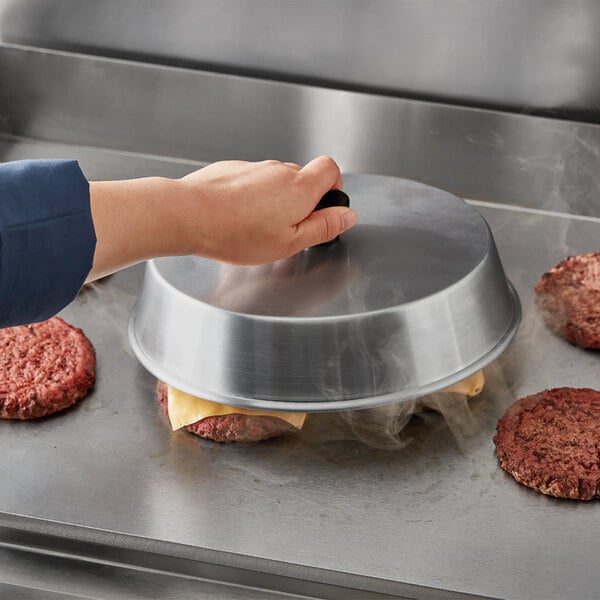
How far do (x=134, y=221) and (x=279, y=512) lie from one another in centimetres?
41

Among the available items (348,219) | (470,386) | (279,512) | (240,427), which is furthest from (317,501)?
(348,219)

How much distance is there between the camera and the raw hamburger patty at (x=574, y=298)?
1617mm

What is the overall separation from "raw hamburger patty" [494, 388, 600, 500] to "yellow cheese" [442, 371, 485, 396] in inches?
2.5

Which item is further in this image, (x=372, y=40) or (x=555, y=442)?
(x=372, y=40)

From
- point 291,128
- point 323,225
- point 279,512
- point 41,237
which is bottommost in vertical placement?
point 279,512

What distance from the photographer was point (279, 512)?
4.34 ft

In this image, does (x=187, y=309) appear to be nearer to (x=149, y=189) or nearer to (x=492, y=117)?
(x=149, y=189)

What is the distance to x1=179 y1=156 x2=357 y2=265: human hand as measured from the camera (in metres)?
1.31

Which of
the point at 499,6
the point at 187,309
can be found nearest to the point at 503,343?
the point at 187,309

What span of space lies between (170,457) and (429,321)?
1.32ft

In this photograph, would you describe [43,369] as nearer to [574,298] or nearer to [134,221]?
[134,221]

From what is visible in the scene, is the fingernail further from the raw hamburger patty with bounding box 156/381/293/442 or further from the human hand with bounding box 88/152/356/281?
the raw hamburger patty with bounding box 156/381/293/442

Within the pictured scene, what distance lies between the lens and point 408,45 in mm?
1999

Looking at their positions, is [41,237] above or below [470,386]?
above
